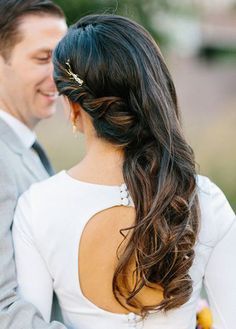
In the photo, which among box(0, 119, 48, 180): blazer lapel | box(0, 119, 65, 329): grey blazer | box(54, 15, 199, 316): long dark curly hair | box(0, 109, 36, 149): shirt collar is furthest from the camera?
box(0, 109, 36, 149): shirt collar

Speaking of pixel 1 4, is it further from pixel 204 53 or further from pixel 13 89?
pixel 204 53

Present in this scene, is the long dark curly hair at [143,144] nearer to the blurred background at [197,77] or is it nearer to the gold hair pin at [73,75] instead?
the gold hair pin at [73,75]

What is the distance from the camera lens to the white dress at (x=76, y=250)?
90.5 inches

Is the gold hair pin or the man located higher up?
the gold hair pin

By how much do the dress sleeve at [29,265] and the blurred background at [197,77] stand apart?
0.36 meters

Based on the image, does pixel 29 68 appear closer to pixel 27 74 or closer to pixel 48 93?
pixel 27 74

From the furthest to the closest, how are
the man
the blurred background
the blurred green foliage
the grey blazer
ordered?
the blurred green foliage < the blurred background < the man < the grey blazer

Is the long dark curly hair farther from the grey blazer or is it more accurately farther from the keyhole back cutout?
the grey blazer

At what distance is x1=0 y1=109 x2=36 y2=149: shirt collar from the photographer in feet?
10.4

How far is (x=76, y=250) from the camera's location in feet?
7.48

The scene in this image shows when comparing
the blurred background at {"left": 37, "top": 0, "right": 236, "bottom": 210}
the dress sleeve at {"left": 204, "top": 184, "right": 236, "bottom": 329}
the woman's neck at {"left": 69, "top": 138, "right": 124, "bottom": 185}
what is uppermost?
the woman's neck at {"left": 69, "top": 138, "right": 124, "bottom": 185}

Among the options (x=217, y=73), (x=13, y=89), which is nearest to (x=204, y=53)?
(x=217, y=73)

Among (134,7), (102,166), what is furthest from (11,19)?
(134,7)

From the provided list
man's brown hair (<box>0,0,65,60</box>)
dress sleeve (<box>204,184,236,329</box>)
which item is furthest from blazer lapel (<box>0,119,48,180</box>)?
dress sleeve (<box>204,184,236,329</box>)
